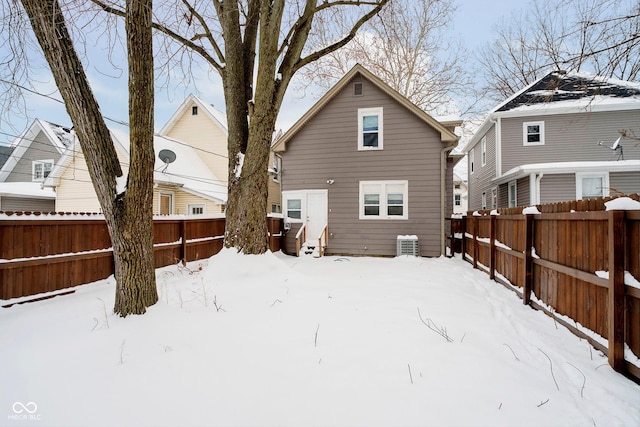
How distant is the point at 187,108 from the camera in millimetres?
17406

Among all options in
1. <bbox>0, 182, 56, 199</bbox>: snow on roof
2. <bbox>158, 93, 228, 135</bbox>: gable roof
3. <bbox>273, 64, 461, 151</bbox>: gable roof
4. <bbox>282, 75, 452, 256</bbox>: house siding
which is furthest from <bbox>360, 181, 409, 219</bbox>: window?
<bbox>0, 182, 56, 199</bbox>: snow on roof

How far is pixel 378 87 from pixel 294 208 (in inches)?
204

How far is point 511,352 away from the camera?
2842mm

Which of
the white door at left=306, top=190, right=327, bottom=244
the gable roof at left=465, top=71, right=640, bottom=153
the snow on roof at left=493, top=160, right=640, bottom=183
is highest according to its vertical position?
the gable roof at left=465, top=71, right=640, bottom=153

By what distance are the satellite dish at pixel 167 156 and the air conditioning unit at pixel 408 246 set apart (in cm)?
1093

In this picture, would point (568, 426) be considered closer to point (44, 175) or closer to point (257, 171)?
point (257, 171)

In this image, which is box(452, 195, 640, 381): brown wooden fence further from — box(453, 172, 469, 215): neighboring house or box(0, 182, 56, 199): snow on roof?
box(453, 172, 469, 215): neighboring house

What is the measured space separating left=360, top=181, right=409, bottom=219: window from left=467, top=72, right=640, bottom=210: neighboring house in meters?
5.43

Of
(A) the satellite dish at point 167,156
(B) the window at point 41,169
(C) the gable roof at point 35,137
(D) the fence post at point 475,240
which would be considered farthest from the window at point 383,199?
(B) the window at point 41,169

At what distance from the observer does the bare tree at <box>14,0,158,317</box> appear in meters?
3.22

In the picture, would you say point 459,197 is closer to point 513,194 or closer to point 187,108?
point 513,194

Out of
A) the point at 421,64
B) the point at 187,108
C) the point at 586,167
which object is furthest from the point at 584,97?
the point at 187,108

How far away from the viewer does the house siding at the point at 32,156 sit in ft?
53.4

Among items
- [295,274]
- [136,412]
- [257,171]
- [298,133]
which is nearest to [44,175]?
[298,133]
